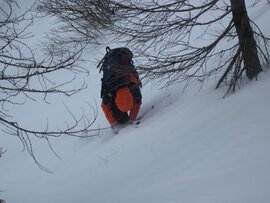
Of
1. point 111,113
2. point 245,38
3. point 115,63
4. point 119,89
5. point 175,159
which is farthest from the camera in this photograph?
point 111,113

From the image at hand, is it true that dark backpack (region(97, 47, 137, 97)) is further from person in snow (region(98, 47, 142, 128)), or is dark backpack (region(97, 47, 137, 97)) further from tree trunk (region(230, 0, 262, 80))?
tree trunk (region(230, 0, 262, 80))

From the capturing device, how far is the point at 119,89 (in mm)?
6523

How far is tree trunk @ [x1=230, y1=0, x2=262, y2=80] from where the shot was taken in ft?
16.8

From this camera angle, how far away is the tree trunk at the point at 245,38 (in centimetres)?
512

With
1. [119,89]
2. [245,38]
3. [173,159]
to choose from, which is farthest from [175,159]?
[119,89]

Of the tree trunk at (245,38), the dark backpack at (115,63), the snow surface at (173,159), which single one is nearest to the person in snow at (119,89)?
the dark backpack at (115,63)

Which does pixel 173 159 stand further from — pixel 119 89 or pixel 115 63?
pixel 119 89

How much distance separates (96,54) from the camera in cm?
1202

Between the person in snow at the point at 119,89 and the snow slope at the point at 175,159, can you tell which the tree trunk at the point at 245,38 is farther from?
the person in snow at the point at 119,89

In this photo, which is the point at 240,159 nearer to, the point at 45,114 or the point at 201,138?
the point at 201,138

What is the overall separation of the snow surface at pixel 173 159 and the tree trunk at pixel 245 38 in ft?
0.46

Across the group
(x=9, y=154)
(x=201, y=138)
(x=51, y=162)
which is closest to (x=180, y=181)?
(x=201, y=138)

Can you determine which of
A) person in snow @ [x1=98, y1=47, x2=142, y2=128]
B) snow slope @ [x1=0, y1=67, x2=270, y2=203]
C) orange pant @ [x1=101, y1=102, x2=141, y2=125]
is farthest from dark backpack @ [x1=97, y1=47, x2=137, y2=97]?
snow slope @ [x1=0, y1=67, x2=270, y2=203]

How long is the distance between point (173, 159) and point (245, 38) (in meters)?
1.65
